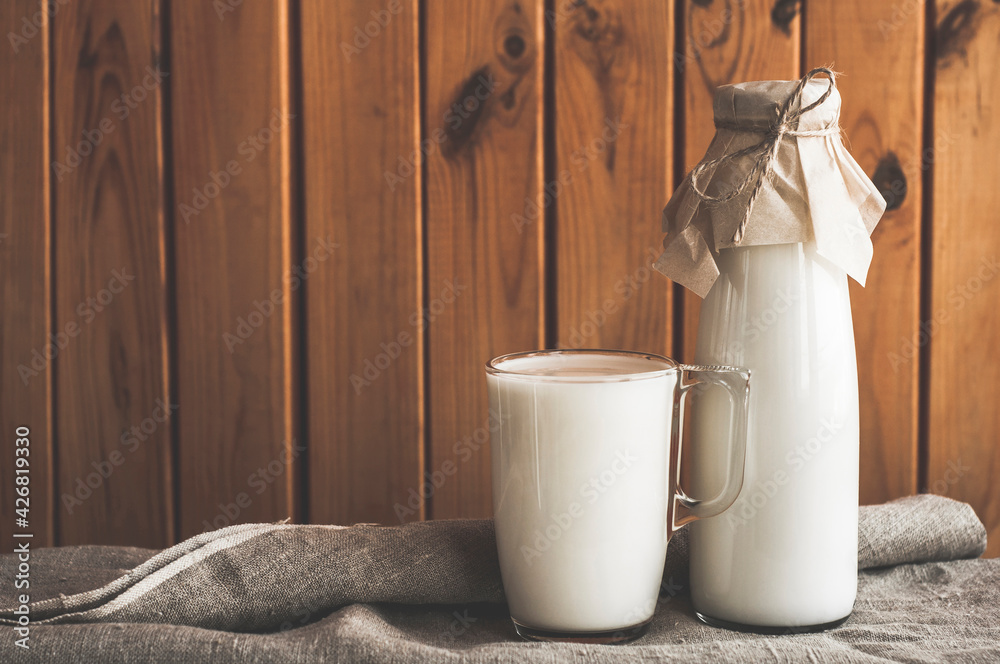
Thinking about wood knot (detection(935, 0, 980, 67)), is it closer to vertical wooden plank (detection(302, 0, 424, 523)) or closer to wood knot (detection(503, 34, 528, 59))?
wood knot (detection(503, 34, 528, 59))

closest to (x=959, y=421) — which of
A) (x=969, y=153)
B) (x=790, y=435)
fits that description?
(x=969, y=153)

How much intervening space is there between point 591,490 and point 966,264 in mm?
572

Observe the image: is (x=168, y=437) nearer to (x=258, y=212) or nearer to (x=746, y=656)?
(x=258, y=212)

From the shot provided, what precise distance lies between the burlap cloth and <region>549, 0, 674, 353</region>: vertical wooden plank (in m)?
0.27

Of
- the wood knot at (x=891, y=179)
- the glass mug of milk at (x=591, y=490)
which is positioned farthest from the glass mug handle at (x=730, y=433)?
the wood knot at (x=891, y=179)

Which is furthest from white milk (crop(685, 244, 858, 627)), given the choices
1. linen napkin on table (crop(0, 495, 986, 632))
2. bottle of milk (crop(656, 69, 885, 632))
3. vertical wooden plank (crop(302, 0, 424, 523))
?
vertical wooden plank (crop(302, 0, 424, 523))

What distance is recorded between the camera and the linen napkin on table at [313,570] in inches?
25.4

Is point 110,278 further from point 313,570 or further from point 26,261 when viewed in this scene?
point 313,570

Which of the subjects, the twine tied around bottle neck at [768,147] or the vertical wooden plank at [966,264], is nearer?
the twine tied around bottle neck at [768,147]

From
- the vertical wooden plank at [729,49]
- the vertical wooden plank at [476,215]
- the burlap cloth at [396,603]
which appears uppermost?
the vertical wooden plank at [729,49]

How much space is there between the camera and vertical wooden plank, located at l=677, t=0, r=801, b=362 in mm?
916

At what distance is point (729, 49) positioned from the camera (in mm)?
919

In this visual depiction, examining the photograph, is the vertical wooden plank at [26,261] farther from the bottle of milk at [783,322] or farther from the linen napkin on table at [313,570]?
the bottle of milk at [783,322]

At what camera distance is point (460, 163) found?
0.93 meters
